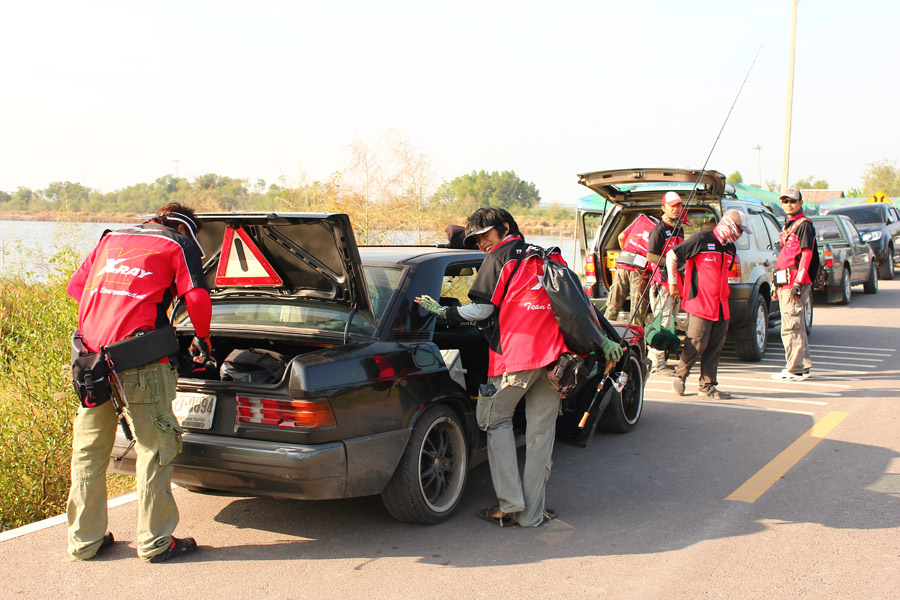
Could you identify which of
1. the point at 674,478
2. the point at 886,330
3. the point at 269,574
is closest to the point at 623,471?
the point at 674,478

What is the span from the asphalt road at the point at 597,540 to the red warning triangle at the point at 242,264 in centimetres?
139

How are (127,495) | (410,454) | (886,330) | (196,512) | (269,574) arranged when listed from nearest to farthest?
(269,574), (410,454), (196,512), (127,495), (886,330)

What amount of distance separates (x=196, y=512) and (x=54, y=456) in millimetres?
1665

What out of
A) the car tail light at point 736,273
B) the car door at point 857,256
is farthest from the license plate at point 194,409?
the car door at point 857,256

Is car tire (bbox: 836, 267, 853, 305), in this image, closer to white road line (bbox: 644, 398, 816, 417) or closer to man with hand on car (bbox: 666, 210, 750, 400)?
man with hand on car (bbox: 666, 210, 750, 400)

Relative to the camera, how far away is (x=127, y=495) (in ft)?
17.0

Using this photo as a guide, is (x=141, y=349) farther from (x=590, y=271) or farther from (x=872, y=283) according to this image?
(x=872, y=283)

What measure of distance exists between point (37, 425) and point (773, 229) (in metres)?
9.34

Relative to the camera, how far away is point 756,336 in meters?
10.0

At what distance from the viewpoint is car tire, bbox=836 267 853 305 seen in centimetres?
1581

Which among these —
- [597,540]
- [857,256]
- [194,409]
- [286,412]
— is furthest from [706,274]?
[857,256]

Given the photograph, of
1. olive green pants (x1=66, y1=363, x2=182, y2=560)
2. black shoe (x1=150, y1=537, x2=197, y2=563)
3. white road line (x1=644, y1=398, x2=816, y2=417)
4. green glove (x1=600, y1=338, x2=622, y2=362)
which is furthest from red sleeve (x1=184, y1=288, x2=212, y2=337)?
white road line (x1=644, y1=398, x2=816, y2=417)

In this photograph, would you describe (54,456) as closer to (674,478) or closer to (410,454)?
(410,454)

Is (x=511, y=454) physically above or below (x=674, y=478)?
above
